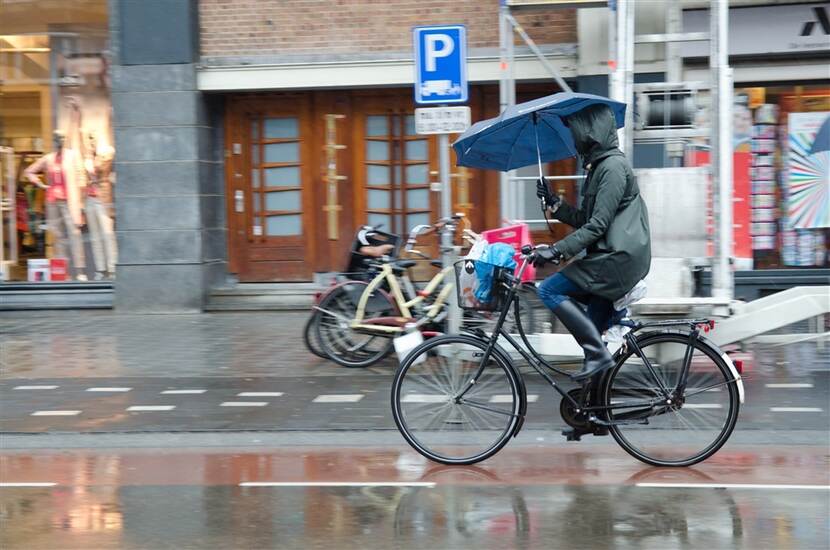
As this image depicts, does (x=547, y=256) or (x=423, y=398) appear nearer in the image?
(x=547, y=256)

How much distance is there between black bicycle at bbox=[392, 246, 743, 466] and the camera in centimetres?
592

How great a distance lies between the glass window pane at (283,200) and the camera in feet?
46.9

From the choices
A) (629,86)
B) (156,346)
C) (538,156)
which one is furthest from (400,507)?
(156,346)

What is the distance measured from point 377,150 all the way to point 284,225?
1618 millimetres

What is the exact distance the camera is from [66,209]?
14.4 meters

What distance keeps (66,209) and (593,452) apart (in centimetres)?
1005

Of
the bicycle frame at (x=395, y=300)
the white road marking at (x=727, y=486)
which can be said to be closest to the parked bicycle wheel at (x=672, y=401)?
the white road marking at (x=727, y=486)

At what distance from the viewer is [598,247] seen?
582 centimetres

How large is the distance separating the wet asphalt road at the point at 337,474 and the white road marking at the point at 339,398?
0.08 feet

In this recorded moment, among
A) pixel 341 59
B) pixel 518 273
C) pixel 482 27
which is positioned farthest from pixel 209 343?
pixel 518 273

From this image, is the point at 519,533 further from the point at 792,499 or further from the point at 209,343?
the point at 209,343

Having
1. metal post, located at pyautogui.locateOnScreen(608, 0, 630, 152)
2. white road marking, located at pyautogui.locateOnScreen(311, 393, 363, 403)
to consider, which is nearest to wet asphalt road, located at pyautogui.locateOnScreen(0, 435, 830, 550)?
white road marking, located at pyautogui.locateOnScreen(311, 393, 363, 403)

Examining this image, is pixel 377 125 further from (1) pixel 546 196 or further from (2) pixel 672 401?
(2) pixel 672 401

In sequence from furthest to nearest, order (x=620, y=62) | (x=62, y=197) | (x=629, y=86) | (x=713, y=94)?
1. (x=62, y=197)
2. (x=620, y=62)
3. (x=629, y=86)
4. (x=713, y=94)
